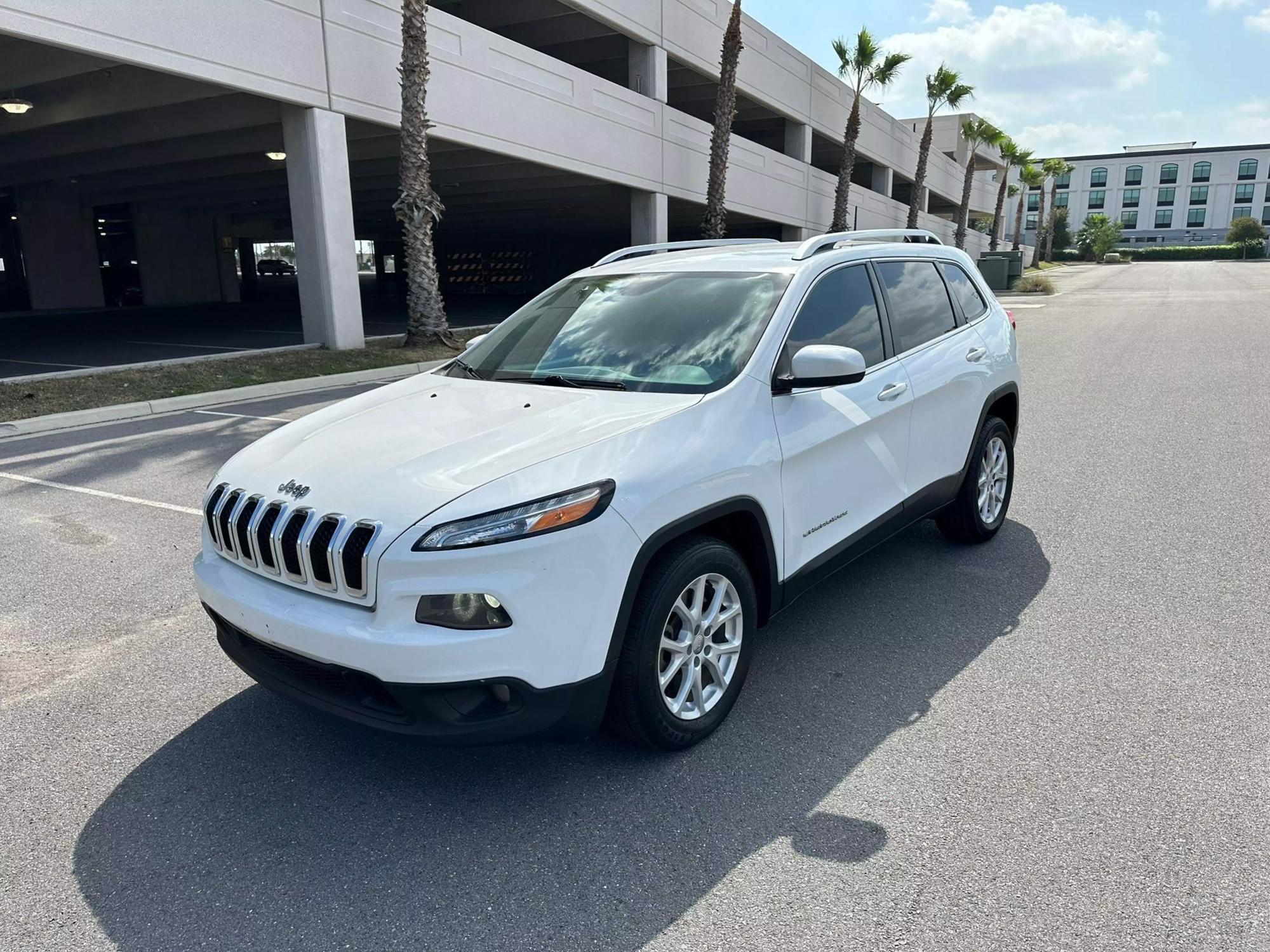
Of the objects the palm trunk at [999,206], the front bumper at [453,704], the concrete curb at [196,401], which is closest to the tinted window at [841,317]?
the front bumper at [453,704]

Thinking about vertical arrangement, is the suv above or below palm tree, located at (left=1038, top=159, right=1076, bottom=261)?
below

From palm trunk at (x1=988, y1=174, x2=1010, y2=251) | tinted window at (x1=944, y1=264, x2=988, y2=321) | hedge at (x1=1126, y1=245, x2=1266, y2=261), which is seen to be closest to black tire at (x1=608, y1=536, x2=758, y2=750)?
Answer: tinted window at (x1=944, y1=264, x2=988, y2=321)

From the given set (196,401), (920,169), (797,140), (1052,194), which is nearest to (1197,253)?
(1052,194)

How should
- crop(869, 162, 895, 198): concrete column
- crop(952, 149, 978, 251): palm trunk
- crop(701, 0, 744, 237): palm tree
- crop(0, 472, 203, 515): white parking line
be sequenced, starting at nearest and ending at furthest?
crop(0, 472, 203, 515): white parking line → crop(701, 0, 744, 237): palm tree → crop(869, 162, 895, 198): concrete column → crop(952, 149, 978, 251): palm trunk

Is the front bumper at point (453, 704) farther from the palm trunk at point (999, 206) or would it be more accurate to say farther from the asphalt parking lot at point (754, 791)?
the palm trunk at point (999, 206)

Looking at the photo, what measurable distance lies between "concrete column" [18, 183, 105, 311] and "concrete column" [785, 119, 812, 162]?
2316 cm

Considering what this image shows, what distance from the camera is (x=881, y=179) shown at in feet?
135

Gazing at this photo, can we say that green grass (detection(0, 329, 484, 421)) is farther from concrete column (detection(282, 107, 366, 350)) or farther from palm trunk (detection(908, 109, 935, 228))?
palm trunk (detection(908, 109, 935, 228))

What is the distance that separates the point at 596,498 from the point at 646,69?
22391 millimetres

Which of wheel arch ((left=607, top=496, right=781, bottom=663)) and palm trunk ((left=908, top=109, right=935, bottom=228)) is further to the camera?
palm trunk ((left=908, top=109, right=935, bottom=228))

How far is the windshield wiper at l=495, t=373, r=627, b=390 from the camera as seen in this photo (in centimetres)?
365

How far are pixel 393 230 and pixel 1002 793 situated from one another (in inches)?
1763

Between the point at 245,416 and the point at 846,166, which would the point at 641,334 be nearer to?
the point at 245,416

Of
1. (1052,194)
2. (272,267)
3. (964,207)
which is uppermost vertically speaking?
(1052,194)
